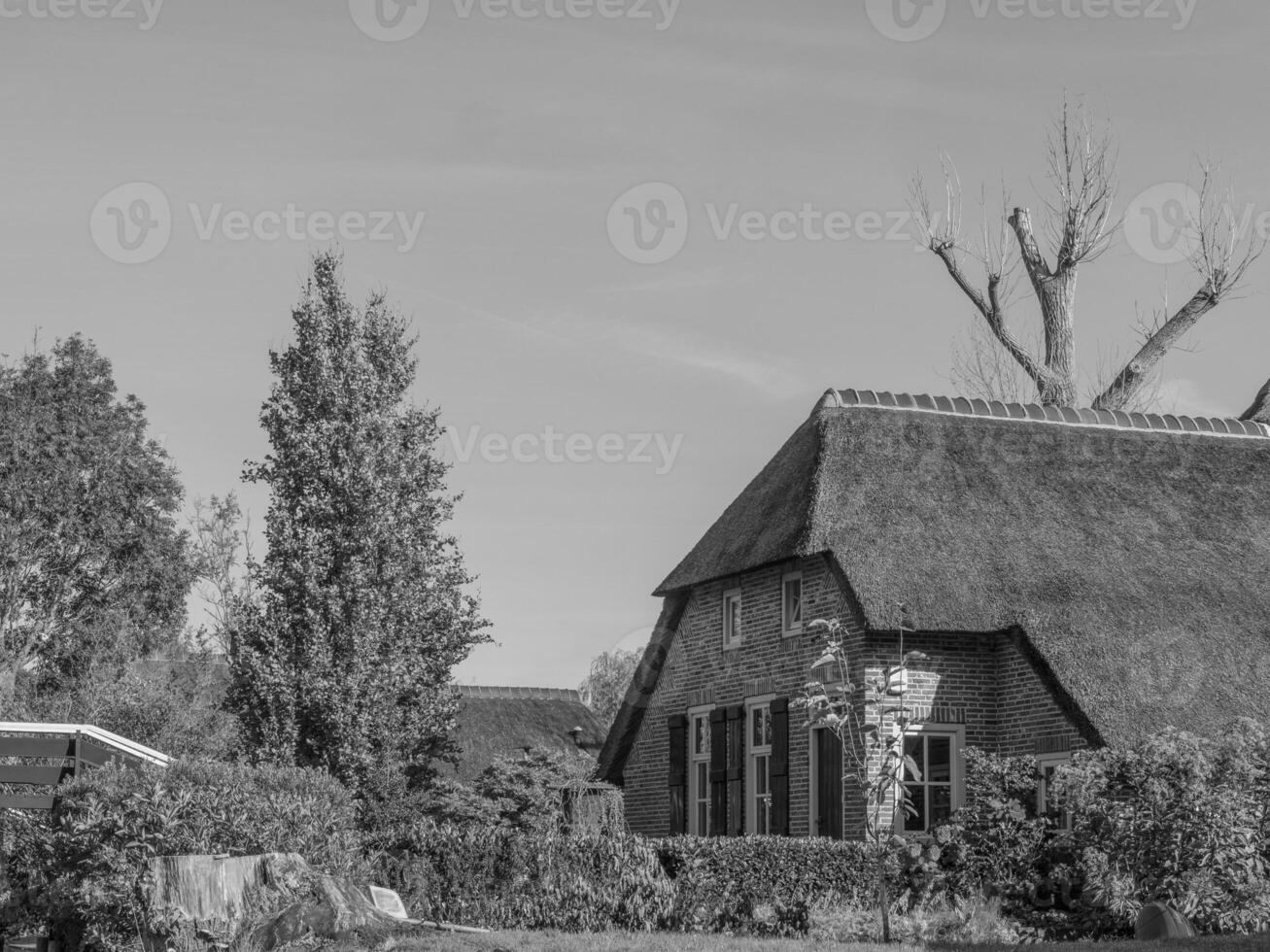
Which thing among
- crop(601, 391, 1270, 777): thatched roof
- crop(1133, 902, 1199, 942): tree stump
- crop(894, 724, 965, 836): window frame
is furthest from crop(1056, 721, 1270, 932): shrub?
crop(894, 724, 965, 836): window frame

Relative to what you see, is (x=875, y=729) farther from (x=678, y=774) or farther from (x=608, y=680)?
(x=608, y=680)

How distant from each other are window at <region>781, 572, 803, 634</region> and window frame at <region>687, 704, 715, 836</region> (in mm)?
2353

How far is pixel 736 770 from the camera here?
987 inches

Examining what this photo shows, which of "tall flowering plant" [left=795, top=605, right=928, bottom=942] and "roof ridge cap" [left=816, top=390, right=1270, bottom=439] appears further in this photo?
"roof ridge cap" [left=816, top=390, right=1270, bottom=439]

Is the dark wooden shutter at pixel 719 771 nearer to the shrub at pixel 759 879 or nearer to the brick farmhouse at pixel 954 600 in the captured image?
the brick farmhouse at pixel 954 600

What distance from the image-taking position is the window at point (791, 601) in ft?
80.0

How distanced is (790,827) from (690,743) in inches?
145

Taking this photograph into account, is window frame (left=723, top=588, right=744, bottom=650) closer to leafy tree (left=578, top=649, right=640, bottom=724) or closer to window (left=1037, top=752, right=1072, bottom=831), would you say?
window (left=1037, top=752, right=1072, bottom=831)

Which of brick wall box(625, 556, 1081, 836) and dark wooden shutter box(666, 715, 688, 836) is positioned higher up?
brick wall box(625, 556, 1081, 836)

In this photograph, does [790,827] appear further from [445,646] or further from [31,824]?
[31,824]

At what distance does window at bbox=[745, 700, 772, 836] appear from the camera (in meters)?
24.5

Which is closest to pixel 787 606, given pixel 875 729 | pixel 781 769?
pixel 781 769

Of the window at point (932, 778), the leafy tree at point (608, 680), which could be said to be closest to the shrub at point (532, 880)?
the window at point (932, 778)

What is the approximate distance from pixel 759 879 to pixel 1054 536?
8331 millimetres
